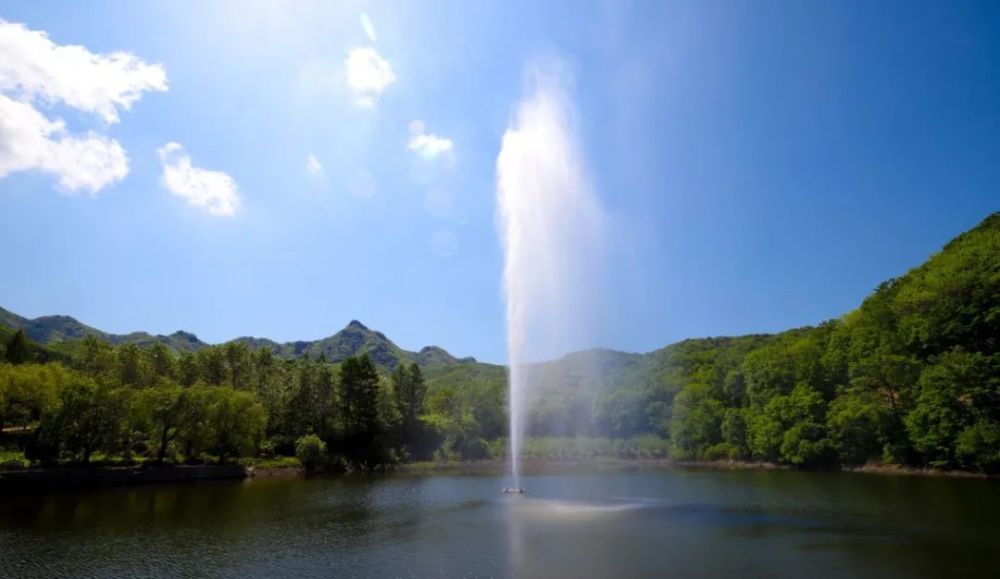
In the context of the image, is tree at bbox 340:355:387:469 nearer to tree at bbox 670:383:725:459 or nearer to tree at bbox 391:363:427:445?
tree at bbox 391:363:427:445

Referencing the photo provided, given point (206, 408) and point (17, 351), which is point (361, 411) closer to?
point (206, 408)

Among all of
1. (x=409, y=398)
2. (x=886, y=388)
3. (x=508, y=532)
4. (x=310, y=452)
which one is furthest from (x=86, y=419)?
(x=886, y=388)

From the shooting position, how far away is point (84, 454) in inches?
2277

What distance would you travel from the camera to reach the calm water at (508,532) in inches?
936

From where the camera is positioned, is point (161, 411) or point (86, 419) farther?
point (161, 411)

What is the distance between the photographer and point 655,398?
121 meters

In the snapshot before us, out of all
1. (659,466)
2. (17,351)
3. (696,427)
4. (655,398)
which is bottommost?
(659,466)

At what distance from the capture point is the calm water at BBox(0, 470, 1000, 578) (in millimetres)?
23766

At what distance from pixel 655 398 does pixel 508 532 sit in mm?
95212

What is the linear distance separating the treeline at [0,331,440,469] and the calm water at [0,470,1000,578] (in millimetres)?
10997

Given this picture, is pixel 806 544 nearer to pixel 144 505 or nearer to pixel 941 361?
pixel 144 505

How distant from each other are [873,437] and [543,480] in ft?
141

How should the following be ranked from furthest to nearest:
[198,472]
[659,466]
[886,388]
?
[659,466] < [886,388] < [198,472]

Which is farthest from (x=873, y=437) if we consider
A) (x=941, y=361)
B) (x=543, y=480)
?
(x=543, y=480)
